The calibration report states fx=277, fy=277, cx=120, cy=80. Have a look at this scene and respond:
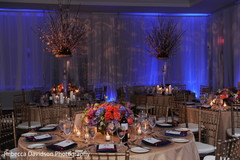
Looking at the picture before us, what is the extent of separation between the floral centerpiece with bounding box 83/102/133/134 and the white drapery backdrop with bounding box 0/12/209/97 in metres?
7.13

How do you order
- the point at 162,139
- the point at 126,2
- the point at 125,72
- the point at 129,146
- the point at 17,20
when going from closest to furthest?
the point at 129,146, the point at 162,139, the point at 126,2, the point at 17,20, the point at 125,72

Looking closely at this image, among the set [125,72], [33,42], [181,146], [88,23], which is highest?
[88,23]

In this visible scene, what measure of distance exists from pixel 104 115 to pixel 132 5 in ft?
22.1

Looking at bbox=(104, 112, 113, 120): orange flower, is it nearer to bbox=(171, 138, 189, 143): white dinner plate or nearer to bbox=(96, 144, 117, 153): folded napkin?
bbox=(96, 144, 117, 153): folded napkin

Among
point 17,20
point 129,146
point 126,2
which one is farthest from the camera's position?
point 17,20

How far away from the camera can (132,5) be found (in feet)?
30.0

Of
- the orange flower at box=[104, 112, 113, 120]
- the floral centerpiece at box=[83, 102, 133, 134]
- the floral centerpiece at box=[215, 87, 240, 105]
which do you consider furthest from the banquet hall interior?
Result: the orange flower at box=[104, 112, 113, 120]

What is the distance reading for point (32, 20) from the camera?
396 inches

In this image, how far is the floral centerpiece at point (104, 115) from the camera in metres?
3.02

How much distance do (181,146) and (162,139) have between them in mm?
236

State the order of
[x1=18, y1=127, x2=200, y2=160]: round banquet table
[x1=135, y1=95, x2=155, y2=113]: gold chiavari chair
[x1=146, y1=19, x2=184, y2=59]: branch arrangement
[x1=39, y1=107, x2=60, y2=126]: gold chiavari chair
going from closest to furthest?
1. [x1=18, y1=127, x2=200, y2=160]: round banquet table
2. [x1=39, y1=107, x2=60, y2=126]: gold chiavari chair
3. [x1=135, y1=95, x2=155, y2=113]: gold chiavari chair
4. [x1=146, y1=19, x2=184, y2=59]: branch arrangement

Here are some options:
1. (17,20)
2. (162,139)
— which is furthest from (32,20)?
(162,139)

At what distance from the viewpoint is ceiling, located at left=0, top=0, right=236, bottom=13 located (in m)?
8.68

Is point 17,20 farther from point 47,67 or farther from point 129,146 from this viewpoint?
point 129,146
